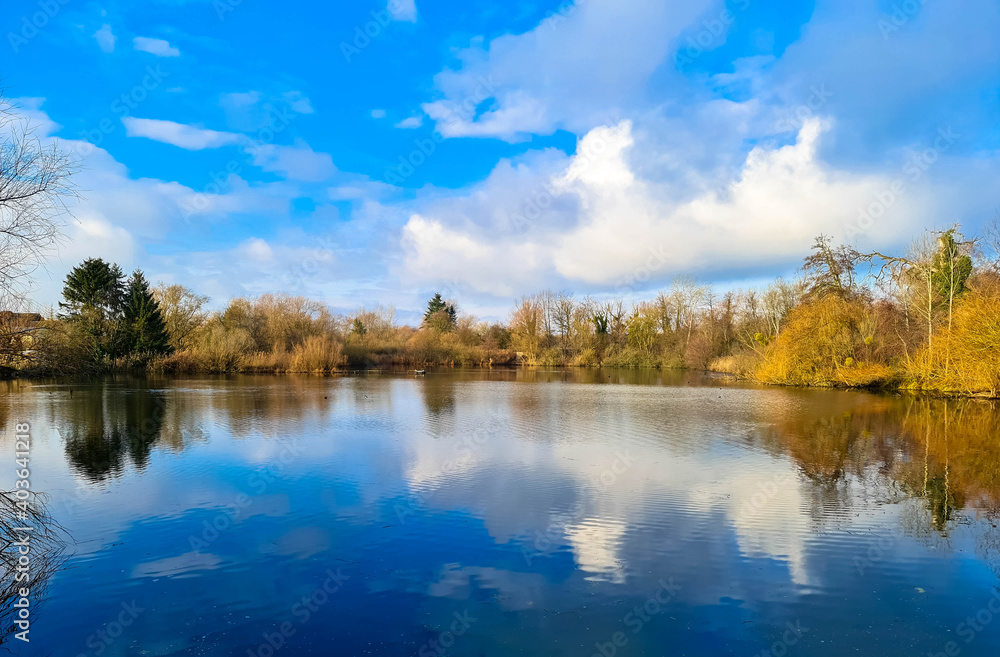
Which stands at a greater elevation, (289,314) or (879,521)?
(289,314)

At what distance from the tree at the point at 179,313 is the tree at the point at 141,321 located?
123 inches

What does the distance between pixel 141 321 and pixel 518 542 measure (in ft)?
119

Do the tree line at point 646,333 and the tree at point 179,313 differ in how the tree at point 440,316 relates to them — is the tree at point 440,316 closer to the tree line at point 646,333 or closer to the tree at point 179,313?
the tree line at point 646,333

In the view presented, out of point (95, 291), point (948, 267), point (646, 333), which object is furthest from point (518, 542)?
point (646, 333)

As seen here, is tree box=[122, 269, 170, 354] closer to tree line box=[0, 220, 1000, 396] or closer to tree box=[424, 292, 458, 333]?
tree line box=[0, 220, 1000, 396]

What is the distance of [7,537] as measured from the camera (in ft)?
20.7

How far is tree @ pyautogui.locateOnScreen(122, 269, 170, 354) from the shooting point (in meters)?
34.8

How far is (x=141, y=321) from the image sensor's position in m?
34.8

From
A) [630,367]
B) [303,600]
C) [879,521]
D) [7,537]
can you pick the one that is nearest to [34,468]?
[7,537]

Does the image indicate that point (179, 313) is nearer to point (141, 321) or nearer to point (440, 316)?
point (141, 321)

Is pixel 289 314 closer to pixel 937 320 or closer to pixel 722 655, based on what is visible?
pixel 937 320

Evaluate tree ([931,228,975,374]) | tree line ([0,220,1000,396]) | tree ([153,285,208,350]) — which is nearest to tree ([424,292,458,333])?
tree line ([0,220,1000,396])

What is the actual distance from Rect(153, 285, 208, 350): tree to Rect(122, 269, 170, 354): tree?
123 inches

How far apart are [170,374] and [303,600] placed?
3448cm
